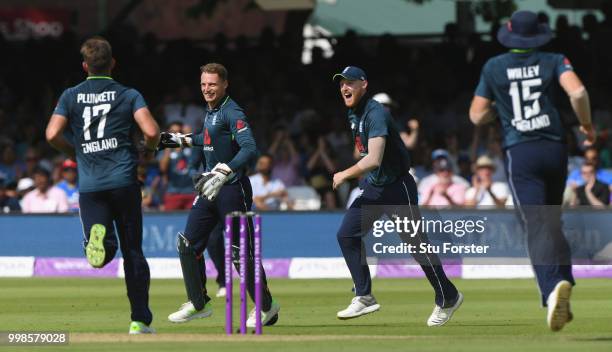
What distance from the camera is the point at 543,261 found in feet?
31.4

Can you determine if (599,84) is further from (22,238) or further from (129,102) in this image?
(129,102)

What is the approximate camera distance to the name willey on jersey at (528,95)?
971 cm

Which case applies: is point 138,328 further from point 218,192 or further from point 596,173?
point 596,173

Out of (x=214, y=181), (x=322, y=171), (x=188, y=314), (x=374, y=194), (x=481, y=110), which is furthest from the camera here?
(x=322, y=171)

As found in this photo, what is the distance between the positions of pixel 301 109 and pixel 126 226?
46.6 ft

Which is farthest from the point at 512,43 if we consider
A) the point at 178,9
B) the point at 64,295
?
the point at 178,9

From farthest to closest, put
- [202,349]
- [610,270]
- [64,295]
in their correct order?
[610,270] < [64,295] < [202,349]

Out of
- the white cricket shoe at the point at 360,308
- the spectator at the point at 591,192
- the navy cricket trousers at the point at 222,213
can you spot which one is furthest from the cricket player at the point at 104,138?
the spectator at the point at 591,192

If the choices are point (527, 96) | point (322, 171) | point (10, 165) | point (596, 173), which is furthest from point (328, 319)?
point (10, 165)

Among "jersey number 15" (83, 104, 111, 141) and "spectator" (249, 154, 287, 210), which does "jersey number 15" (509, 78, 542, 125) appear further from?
"spectator" (249, 154, 287, 210)

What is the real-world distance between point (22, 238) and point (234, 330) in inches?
387

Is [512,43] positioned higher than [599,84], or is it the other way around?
[512,43]

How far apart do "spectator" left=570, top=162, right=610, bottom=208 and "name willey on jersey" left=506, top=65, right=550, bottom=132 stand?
10311 mm

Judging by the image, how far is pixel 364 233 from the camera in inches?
454
